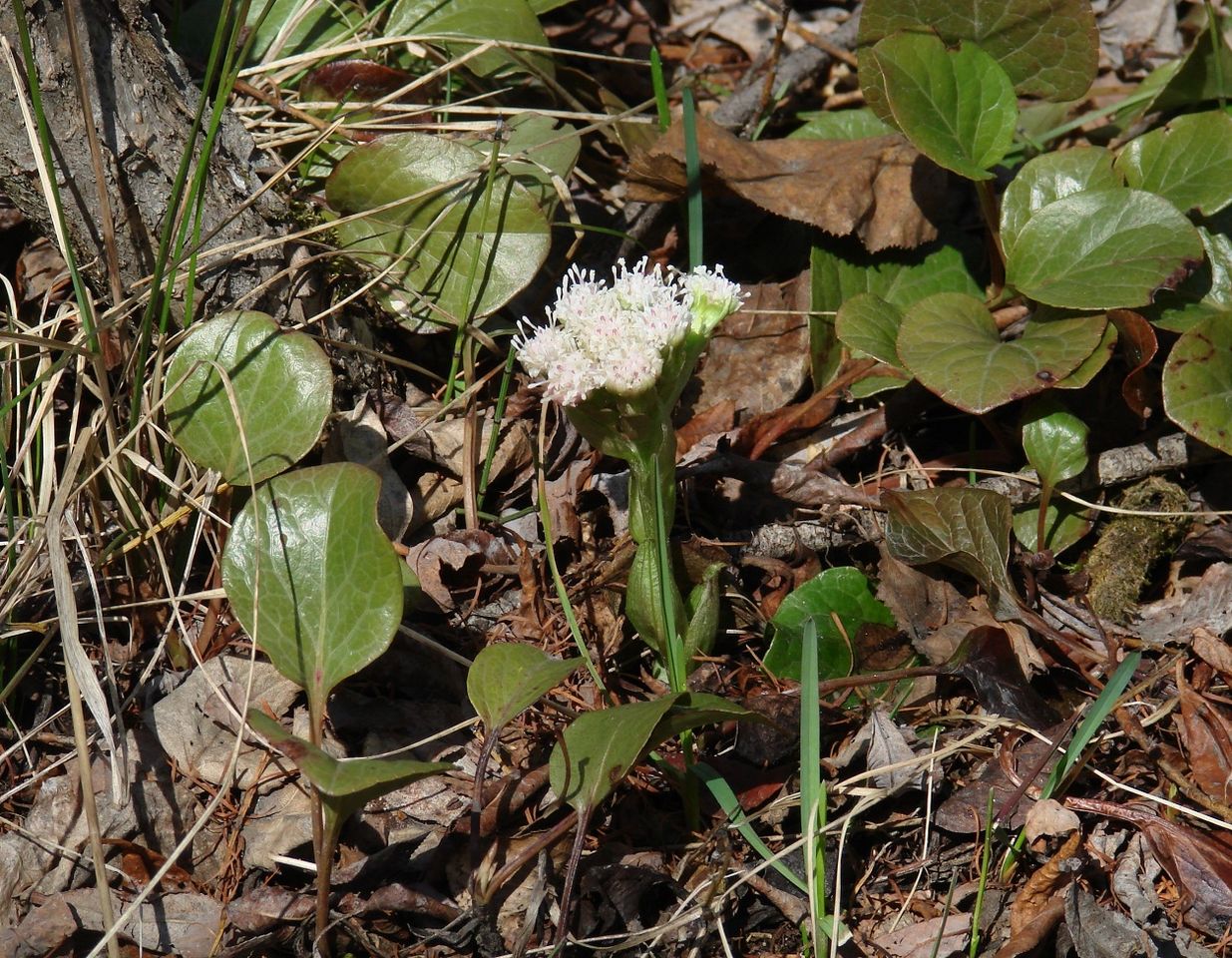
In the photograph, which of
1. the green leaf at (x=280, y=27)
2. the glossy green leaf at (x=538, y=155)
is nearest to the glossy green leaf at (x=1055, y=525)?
the glossy green leaf at (x=538, y=155)

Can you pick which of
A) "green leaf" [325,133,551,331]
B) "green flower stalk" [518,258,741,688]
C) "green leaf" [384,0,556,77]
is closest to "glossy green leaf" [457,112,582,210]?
"green leaf" [325,133,551,331]

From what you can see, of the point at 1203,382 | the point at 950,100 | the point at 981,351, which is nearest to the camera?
the point at 1203,382

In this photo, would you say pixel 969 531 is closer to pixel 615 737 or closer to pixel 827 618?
pixel 827 618

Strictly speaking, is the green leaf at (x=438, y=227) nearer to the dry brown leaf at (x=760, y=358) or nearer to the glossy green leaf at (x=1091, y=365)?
the dry brown leaf at (x=760, y=358)

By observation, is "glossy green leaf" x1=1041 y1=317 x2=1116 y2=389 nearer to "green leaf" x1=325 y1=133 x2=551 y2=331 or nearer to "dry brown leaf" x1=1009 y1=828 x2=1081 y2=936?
"dry brown leaf" x1=1009 y1=828 x2=1081 y2=936

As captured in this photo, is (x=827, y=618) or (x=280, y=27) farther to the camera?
(x=280, y=27)

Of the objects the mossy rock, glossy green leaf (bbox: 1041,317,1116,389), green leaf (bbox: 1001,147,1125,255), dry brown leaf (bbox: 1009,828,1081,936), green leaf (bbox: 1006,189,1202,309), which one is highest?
green leaf (bbox: 1001,147,1125,255)

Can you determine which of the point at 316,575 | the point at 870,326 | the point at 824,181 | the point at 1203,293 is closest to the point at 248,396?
the point at 316,575
